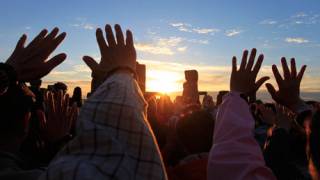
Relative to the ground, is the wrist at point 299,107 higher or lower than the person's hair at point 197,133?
higher

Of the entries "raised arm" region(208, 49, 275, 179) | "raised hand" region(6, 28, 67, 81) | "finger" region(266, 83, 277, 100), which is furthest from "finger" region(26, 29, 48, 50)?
"finger" region(266, 83, 277, 100)

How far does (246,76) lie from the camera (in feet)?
8.49

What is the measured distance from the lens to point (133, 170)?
54.7 inches

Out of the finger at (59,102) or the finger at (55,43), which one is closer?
the finger at (55,43)

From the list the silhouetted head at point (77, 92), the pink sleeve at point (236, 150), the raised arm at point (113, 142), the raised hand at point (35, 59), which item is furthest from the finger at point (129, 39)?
the silhouetted head at point (77, 92)

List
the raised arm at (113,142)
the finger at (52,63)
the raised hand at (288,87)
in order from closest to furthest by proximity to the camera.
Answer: the raised arm at (113,142)
the finger at (52,63)
the raised hand at (288,87)

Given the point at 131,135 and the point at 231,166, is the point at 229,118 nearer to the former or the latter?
the point at 231,166

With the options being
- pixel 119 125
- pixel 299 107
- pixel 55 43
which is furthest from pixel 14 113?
pixel 299 107

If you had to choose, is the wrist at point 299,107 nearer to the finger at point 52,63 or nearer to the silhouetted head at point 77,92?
the finger at point 52,63

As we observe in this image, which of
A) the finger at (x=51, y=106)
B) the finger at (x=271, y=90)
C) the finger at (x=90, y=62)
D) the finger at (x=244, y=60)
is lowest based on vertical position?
the finger at (x=51, y=106)

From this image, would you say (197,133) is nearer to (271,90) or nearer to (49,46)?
(271,90)

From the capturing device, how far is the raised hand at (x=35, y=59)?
81.0 inches

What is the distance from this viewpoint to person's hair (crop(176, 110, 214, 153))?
3.74 m

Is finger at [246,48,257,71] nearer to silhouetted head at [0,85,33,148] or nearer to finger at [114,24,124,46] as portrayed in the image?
finger at [114,24,124,46]
